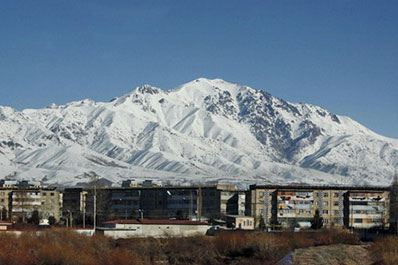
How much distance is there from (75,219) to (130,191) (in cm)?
1840

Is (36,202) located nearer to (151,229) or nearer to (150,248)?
(151,229)

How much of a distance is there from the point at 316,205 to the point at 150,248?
53740 mm

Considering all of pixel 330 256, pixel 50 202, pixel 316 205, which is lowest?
pixel 50 202

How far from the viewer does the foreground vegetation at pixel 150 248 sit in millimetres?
71438

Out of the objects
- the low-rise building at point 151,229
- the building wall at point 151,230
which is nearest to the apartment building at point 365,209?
the low-rise building at point 151,229

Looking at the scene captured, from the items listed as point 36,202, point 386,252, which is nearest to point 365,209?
point 36,202

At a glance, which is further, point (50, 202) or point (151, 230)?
point (50, 202)

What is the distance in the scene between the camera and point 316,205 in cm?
13175

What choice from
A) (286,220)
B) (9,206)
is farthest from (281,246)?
(9,206)

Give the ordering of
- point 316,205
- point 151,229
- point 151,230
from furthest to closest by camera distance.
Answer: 1. point 316,205
2. point 151,229
3. point 151,230

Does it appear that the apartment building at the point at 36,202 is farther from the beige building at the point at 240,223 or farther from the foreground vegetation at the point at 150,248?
the foreground vegetation at the point at 150,248

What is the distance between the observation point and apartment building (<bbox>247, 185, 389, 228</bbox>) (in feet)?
427

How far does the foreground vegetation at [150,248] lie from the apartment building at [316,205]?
126ft

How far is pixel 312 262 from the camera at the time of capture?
253 feet
